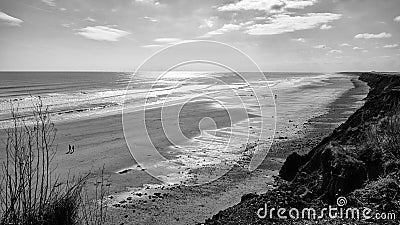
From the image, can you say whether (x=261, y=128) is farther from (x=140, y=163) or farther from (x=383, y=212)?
(x=383, y=212)

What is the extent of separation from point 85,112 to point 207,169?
71.3ft

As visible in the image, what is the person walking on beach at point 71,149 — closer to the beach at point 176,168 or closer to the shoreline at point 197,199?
the beach at point 176,168

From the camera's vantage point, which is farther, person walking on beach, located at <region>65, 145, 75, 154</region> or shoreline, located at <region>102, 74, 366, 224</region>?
person walking on beach, located at <region>65, 145, 75, 154</region>

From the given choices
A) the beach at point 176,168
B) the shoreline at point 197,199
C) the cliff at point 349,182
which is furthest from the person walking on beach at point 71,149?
the cliff at point 349,182

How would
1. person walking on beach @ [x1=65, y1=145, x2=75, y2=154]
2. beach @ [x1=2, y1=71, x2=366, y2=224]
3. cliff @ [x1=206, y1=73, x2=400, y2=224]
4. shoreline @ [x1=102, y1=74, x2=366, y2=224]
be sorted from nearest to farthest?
cliff @ [x1=206, y1=73, x2=400, y2=224] → shoreline @ [x1=102, y1=74, x2=366, y2=224] → beach @ [x1=2, y1=71, x2=366, y2=224] → person walking on beach @ [x1=65, y1=145, x2=75, y2=154]

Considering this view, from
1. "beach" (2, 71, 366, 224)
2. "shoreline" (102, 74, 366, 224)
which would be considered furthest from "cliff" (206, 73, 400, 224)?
"beach" (2, 71, 366, 224)

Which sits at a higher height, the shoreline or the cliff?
the cliff

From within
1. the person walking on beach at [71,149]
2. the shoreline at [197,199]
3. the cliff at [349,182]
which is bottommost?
the shoreline at [197,199]

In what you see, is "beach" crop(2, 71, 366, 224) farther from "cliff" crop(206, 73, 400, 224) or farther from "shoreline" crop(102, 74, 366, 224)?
"cliff" crop(206, 73, 400, 224)

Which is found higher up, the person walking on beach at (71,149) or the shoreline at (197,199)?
the person walking on beach at (71,149)

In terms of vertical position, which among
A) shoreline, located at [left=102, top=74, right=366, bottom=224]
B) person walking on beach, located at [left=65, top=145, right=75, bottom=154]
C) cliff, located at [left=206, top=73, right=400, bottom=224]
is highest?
cliff, located at [left=206, top=73, right=400, bottom=224]

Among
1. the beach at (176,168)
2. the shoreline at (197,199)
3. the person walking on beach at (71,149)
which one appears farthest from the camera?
the person walking on beach at (71,149)

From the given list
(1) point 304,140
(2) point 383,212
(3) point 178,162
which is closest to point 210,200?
(3) point 178,162

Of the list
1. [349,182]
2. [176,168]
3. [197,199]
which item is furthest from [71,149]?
Result: [349,182]
